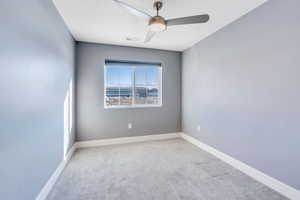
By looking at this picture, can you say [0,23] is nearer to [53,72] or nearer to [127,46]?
[53,72]

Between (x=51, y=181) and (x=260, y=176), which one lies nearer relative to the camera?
(x=51, y=181)

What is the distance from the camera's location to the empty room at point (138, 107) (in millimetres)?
1400

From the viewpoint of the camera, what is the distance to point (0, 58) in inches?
41.4

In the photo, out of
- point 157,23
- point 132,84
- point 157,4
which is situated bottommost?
point 132,84

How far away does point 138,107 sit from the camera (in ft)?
12.7

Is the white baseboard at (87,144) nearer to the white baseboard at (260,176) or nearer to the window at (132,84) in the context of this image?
the window at (132,84)

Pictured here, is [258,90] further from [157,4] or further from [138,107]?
[138,107]

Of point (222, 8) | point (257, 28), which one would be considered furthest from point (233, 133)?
point (222, 8)

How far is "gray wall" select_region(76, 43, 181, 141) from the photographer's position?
3449 mm

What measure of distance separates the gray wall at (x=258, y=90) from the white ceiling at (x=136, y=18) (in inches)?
10.3

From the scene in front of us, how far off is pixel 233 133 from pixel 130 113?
233 centimetres

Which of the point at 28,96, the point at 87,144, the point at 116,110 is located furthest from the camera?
the point at 116,110

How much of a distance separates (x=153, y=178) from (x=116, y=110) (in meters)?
2.00

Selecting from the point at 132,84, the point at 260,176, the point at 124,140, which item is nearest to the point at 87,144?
the point at 124,140
